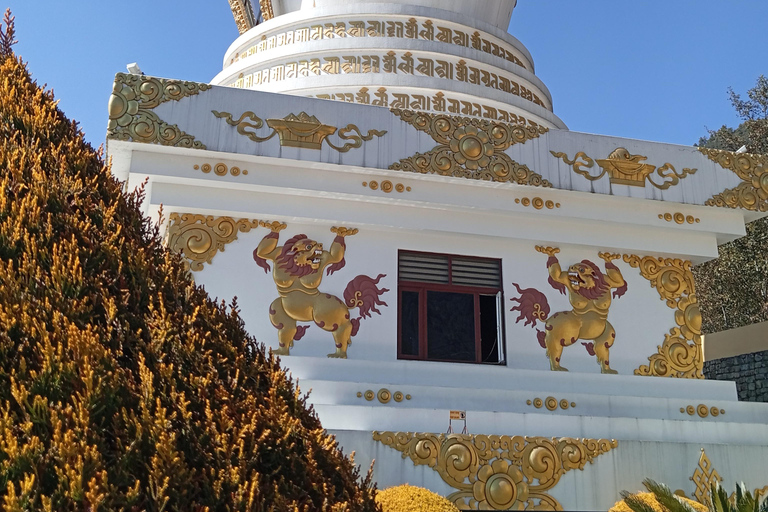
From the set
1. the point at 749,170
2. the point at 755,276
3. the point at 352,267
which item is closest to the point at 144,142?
the point at 352,267

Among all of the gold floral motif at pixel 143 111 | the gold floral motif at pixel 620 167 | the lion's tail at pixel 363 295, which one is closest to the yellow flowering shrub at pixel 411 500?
the lion's tail at pixel 363 295

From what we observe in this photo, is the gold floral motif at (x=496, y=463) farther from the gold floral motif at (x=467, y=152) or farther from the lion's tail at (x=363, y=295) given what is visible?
the gold floral motif at (x=467, y=152)

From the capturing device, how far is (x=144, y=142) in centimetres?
696

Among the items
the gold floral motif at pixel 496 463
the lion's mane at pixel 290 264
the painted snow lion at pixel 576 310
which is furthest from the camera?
the painted snow lion at pixel 576 310

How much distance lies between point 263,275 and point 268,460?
14.9ft

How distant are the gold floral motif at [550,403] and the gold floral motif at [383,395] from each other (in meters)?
1.35

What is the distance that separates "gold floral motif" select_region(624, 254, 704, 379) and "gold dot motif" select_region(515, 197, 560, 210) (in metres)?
1.15

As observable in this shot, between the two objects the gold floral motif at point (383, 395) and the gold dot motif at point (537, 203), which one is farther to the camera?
the gold dot motif at point (537, 203)

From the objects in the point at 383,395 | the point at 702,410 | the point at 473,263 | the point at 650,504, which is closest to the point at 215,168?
the point at 383,395

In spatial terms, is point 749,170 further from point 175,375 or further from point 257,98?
point 175,375

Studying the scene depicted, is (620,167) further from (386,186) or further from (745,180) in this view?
(386,186)

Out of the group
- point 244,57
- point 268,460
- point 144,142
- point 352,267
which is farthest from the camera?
point 244,57

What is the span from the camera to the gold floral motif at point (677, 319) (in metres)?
7.95

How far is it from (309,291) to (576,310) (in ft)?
9.85
